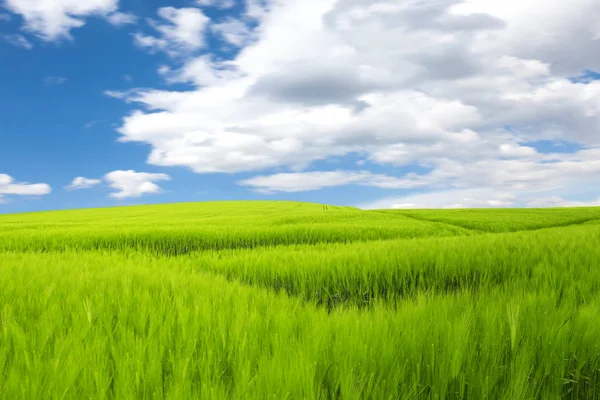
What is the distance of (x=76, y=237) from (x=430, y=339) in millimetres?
11619

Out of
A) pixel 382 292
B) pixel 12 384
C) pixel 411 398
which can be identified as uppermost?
pixel 12 384

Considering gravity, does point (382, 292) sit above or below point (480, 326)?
below

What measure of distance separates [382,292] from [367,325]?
2738 mm

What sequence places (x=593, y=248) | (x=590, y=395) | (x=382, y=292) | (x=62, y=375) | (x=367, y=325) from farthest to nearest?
(x=593, y=248) < (x=382, y=292) < (x=367, y=325) < (x=590, y=395) < (x=62, y=375)

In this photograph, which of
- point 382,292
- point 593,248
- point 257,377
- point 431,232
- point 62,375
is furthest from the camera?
point 431,232

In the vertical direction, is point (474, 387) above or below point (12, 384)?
below

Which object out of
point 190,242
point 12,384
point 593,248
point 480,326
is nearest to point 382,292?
point 480,326

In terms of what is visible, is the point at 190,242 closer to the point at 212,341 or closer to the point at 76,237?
the point at 76,237

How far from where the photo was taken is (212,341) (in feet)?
5.81

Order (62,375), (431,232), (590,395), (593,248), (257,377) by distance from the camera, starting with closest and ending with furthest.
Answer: (257,377) < (62,375) < (590,395) < (593,248) < (431,232)

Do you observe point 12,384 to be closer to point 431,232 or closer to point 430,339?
point 430,339

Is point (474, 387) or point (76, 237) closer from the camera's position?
point (474, 387)

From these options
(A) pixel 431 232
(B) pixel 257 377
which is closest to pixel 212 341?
(B) pixel 257 377

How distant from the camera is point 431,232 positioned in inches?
546
